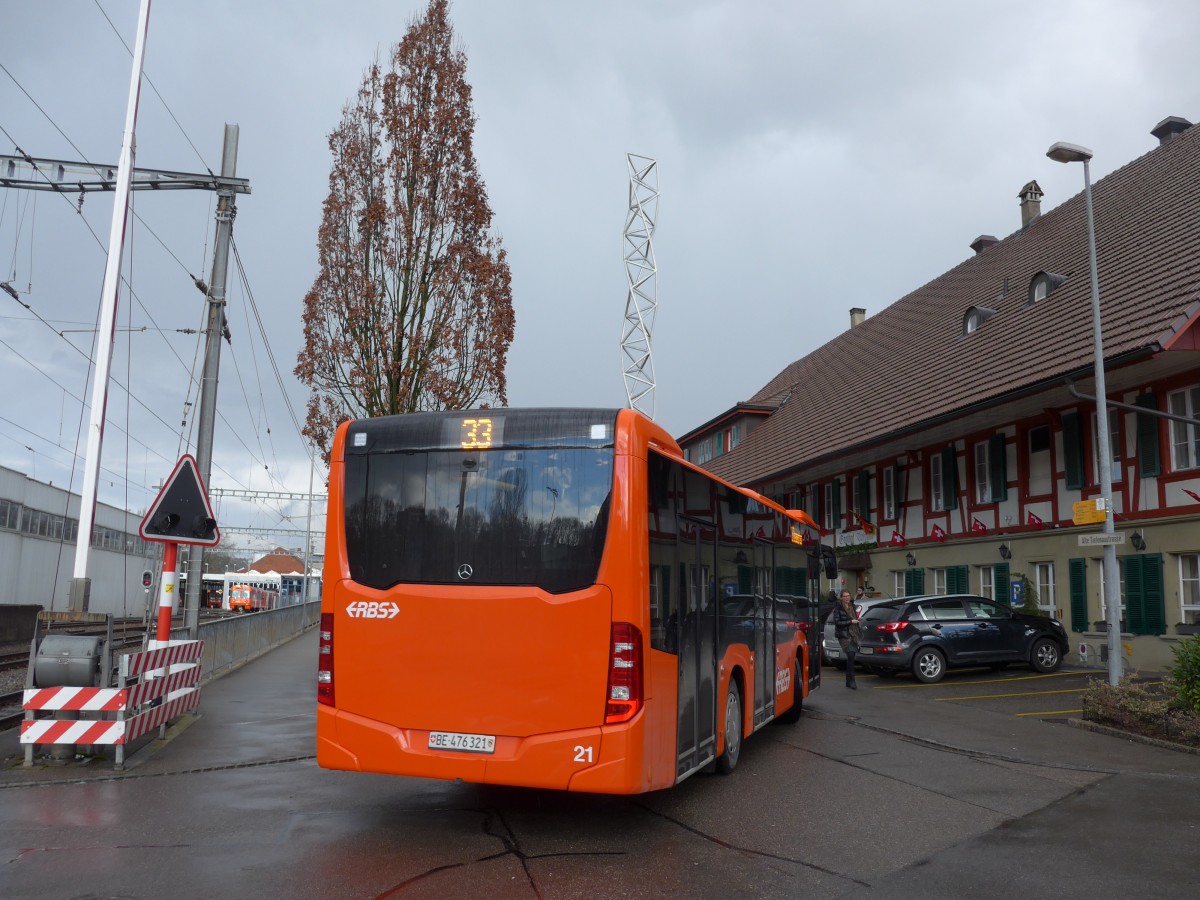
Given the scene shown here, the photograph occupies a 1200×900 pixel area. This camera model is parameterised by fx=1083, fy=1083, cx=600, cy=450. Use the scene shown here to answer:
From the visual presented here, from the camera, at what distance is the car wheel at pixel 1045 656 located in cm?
2088

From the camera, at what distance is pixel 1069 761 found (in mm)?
11164

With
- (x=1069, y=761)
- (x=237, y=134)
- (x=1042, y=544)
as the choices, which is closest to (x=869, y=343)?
(x=1042, y=544)

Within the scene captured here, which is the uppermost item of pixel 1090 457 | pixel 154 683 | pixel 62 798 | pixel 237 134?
pixel 237 134

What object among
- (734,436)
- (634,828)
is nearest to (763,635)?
(634,828)

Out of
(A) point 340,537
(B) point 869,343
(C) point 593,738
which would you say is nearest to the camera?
(C) point 593,738

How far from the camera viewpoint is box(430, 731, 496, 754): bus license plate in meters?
7.13

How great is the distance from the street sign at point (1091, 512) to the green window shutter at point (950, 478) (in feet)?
37.8

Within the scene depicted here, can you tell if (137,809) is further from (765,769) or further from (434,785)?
(765,769)

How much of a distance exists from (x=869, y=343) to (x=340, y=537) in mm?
35412

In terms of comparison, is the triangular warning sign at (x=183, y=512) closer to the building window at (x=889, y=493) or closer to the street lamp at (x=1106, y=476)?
the street lamp at (x=1106, y=476)

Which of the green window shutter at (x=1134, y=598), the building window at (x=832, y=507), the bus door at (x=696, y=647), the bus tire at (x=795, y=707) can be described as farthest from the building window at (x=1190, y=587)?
the building window at (x=832, y=507)

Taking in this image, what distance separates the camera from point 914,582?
98.6ft

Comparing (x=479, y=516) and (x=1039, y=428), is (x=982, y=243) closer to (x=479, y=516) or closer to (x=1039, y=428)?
(x=1039, y=428)

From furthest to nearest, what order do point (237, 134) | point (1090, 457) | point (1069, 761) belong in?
point (1090, 457) < point (237, 134) < point (1069, 761)
